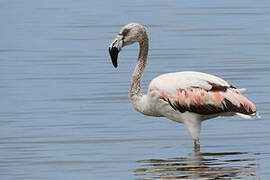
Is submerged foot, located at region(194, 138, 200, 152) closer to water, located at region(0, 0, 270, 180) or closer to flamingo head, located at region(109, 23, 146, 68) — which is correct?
water, located at region(0, 0, 270, 180)

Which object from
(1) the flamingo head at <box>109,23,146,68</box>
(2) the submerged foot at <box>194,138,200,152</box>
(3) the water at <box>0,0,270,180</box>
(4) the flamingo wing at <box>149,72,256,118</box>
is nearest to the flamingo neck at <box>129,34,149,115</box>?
(1) the flamingo head at <box>109,23,146,68</box>

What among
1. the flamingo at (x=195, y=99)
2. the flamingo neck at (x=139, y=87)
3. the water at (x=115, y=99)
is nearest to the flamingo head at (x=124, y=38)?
the flamingo neck at (x=139, y=87)

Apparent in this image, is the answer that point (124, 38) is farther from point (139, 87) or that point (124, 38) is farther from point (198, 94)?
point (198, 94)

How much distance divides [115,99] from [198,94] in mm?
5257

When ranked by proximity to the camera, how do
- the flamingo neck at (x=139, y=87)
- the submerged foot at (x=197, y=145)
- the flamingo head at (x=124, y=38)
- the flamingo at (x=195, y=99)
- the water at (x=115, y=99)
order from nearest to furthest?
the water at (x=115, y=99) < the flamingo at (x=195, y=99) < the submerged foot at (x=197, y=145) < the flamingo neck at (x=139, y=87) < the flamingo head at (x=124, y=38)

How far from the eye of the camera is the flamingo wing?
45.7ft

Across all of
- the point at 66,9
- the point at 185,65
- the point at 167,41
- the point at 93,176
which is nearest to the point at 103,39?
the point at 167,41

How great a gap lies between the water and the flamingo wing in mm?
593

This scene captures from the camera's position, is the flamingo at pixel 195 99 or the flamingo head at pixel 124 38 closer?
the flamingo at pixel 195 99

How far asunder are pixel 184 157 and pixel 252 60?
399 inches

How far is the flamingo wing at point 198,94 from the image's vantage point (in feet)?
45.7

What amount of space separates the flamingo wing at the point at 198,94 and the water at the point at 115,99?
23.4 inches

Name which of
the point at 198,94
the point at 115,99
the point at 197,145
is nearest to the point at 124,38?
the point at 198,94

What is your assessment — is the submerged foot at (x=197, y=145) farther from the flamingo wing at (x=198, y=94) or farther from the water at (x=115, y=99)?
the flamingo wing at (x=198, y=94)
